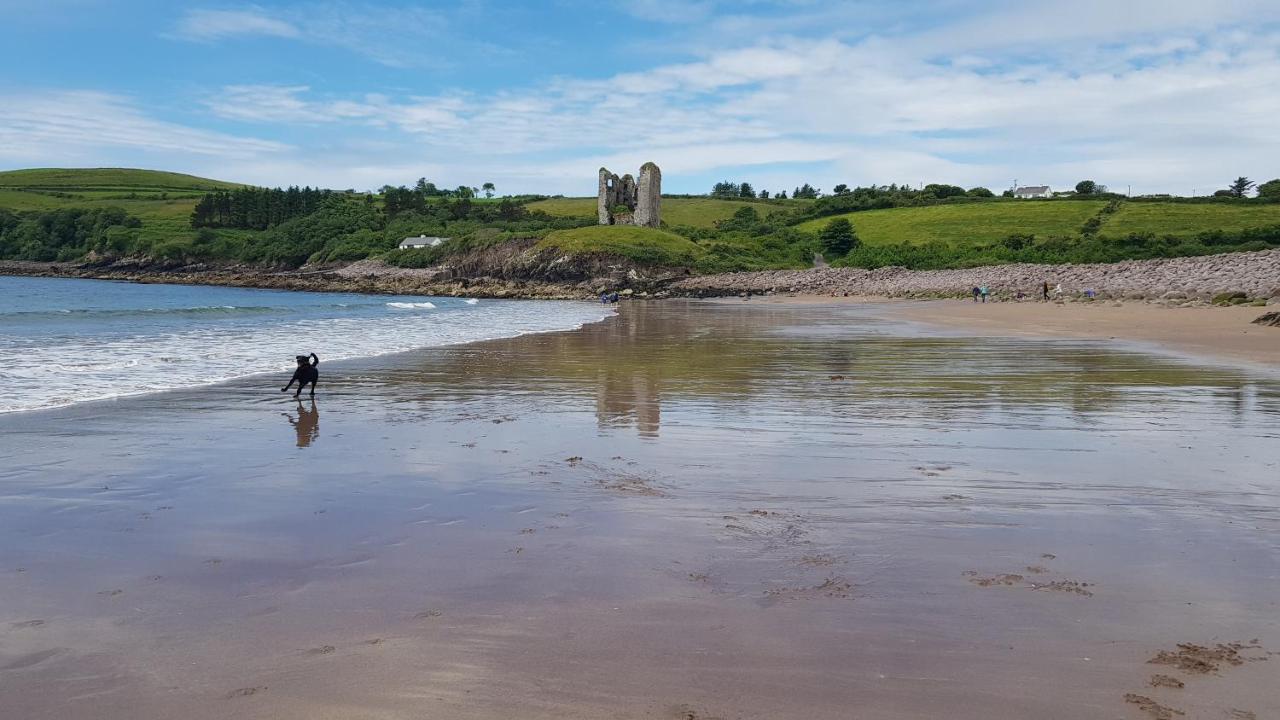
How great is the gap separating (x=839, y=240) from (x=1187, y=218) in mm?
29279

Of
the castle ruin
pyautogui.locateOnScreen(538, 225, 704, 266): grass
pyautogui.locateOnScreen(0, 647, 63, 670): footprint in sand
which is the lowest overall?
pyautogui.locateOnScreen(0, 647, 63, 670): footprint in sand

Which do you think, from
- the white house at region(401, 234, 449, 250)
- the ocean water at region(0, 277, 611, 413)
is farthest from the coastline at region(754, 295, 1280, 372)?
the white house at region(401, 234, 449, 250)

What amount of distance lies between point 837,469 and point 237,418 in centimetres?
775

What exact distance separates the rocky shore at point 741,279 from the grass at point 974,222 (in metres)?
15.6

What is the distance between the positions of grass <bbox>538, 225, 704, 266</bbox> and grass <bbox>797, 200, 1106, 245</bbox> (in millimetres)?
17463

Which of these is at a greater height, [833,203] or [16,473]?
[833,203]

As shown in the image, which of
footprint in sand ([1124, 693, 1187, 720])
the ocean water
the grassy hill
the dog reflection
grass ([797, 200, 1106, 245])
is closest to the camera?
footprint in sand ([1124, 693, 1187, 720])

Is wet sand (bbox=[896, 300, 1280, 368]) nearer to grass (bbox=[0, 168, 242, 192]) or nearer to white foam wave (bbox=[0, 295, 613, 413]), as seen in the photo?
white foam wave (bbox=[0, 295, 613, 413])

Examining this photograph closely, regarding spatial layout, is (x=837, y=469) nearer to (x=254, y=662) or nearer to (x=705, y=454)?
(x=705, y=454)

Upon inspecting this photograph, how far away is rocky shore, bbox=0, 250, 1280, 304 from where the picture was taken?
39.6 m

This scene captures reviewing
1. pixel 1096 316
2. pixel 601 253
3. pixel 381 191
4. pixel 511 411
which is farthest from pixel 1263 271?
pixel 381 191

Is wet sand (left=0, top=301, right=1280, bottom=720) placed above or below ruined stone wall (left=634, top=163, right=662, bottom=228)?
below

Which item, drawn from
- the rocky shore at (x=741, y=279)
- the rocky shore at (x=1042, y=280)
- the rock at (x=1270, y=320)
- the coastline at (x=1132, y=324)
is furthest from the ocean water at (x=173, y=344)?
the rocky shore at (x=741, y=279)

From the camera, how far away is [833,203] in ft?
365
